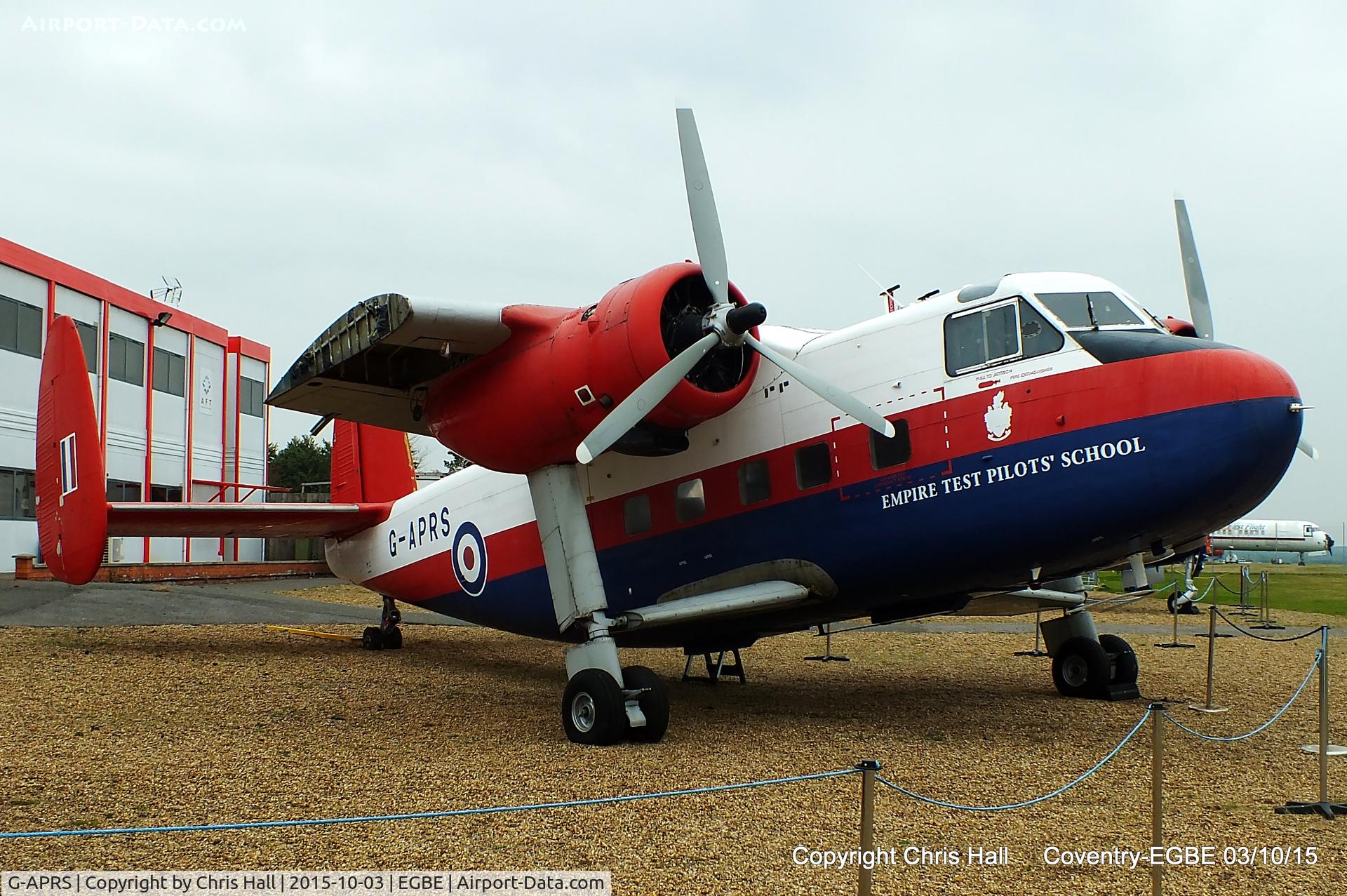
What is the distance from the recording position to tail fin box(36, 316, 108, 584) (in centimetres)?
1242

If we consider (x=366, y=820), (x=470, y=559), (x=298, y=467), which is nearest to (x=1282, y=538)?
(x=298, y=467)

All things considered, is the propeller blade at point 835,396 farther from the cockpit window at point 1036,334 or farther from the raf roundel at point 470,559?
the raf roundel at point 470,559

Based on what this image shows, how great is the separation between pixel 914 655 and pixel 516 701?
842cm

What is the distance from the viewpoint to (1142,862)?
582cm

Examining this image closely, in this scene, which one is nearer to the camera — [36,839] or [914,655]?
[36,839]

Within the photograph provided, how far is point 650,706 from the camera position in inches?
365

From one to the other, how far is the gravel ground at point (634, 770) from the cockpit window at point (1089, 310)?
3.77 metres

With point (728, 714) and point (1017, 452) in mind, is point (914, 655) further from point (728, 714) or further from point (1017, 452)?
point (1017, 452)

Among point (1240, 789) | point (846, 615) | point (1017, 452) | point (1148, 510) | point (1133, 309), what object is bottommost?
point (1240, 789)

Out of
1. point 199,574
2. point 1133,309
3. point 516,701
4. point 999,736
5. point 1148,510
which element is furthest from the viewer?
point 199,574

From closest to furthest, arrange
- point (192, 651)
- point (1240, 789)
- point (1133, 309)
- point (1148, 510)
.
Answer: point (1240, 789), point (1148, 510), point (1133, 309), point (192, 651)

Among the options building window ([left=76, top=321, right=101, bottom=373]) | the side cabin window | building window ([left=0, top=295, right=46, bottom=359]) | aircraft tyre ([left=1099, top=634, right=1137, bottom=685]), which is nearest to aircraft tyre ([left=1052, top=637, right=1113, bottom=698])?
aircraft tyre ([left=1099, top=634, right=1137, bottom=685])

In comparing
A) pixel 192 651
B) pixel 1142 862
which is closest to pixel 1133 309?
pixel 1142 862

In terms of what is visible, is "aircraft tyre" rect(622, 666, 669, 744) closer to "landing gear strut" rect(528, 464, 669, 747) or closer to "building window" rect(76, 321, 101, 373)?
"landing gear strut" rect(528, 464, 669, 747)
